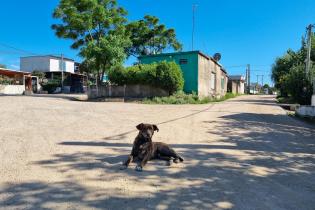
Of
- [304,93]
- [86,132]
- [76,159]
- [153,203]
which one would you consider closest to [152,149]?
[76,159]

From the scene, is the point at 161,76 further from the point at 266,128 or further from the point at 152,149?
the point at 152,149

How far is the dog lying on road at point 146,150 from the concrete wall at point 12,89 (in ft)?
101

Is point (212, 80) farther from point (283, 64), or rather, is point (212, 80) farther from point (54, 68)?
point (54, 68)

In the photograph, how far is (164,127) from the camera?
31.0 ft

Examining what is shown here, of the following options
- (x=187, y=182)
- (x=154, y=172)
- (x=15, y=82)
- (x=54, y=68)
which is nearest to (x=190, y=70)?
(x=154, y=172)

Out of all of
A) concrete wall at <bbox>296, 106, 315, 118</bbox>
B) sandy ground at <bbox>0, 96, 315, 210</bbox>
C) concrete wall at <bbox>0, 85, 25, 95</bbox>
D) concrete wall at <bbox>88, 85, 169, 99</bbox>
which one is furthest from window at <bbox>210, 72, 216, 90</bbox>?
concrete wall at <bbox>0, 85, 25, 95</bbox>

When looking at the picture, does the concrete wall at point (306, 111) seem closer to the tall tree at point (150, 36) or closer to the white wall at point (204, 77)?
the white wall at point (204, 77)

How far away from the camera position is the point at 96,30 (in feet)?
96.0

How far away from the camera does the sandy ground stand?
3802 millimetres

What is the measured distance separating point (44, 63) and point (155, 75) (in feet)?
111

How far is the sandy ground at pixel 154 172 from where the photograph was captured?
3802mm

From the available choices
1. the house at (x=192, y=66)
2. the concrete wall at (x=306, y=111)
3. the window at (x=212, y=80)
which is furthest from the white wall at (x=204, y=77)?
the concrete wall at (x=306, y=111)

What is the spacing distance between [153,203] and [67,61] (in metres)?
52.4

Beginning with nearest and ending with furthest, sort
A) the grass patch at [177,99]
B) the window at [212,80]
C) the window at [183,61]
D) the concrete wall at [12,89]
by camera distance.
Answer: the grass patch at [177,99] < the window at [183,61] < the window at [212,80] < the concrete wall at [12,89]
